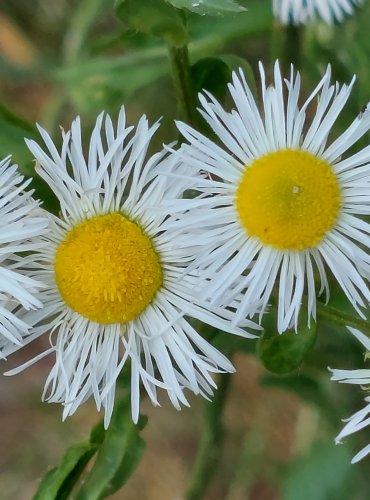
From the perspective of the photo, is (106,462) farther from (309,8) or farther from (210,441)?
(309,8)

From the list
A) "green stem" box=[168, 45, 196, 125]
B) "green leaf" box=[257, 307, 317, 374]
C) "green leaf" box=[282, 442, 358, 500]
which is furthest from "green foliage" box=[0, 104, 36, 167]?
"green leaf" box=[282, 442, 358, 500]

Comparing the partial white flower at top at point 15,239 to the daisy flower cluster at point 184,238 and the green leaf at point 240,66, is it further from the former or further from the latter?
the green leaf at point 240,66

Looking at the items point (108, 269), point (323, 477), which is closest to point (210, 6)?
point (108, 269)

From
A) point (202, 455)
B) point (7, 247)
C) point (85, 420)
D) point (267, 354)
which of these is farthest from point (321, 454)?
point (85, 420)

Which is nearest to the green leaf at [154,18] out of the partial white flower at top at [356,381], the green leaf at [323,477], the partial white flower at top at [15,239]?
the partial white flower at top at [15,239]

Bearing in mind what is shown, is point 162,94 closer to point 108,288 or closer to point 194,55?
point 194,55

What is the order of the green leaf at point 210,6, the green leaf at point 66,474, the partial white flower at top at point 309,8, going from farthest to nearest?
1. the partial white flower at top at point 309,8
2. the green leaf at point 66,474
3. the green leaf at point 210,6
